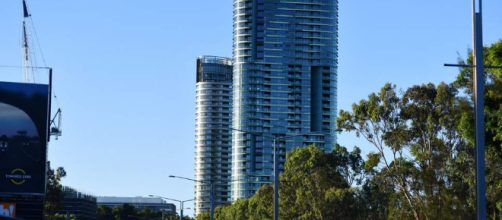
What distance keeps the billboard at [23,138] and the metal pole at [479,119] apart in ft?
134

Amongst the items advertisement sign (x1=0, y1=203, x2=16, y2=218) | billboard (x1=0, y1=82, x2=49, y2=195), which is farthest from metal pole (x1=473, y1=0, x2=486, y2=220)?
advertisement sign (x1=0, y1=203, x2=16, y2=218)

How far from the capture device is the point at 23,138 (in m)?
63.0

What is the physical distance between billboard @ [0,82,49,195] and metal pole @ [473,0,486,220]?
134ft

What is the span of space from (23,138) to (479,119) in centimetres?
4160

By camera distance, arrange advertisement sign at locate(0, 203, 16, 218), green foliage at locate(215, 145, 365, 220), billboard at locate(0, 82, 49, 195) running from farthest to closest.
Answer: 1. green foliage at locate(215, 145, 365, 220)
2. advertisement sign at locate(0, 203, 16, 218)
3. billboard at locate(0, 82, 49, 195)

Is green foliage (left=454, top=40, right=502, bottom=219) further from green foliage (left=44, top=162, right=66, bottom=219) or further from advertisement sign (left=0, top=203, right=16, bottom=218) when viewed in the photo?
green foliage (left=44, top=162, right=66, bottom=219)

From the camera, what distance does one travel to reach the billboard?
205ft

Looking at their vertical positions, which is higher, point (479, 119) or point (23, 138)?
point (23, 138)

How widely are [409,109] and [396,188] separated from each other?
468 centimetres

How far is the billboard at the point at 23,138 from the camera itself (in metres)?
62.4

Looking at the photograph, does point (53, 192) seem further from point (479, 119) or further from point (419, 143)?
point (479, 119)

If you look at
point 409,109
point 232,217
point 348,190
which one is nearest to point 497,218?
point 409,109

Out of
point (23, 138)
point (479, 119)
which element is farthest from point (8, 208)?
point (479, 119)

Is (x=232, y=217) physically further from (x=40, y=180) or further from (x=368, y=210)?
(x=40, y=180)
